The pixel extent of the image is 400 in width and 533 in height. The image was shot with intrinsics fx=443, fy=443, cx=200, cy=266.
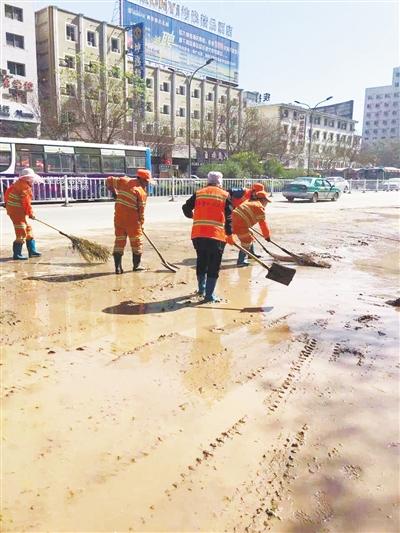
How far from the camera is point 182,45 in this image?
52625 mm

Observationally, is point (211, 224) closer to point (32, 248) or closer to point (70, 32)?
point (32, 248)

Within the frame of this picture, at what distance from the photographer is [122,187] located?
609 centimetres

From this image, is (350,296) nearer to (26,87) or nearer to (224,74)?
(26,87)

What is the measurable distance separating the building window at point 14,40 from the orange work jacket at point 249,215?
118ft

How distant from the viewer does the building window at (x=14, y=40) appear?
113 ft

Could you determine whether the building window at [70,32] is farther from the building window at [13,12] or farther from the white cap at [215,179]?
the white cap at [215,179]

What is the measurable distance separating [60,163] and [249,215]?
46.5 ft

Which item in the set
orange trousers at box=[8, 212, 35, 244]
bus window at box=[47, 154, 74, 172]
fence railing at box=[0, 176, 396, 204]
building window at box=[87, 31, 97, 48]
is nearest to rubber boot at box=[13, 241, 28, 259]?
orange trousers at box=[8, 212, 35, 244]

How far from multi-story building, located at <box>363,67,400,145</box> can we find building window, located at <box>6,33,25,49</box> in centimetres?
9142

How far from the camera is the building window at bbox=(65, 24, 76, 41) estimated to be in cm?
4066

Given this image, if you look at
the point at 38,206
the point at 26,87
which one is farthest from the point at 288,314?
the point at 26,87

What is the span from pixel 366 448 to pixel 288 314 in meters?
2.45

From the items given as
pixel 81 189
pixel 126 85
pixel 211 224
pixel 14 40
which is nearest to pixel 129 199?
pixel 211 224

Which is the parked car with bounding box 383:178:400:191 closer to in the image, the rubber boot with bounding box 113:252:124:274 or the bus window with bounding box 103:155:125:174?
the bus window with bounding box 103:155:125:174
